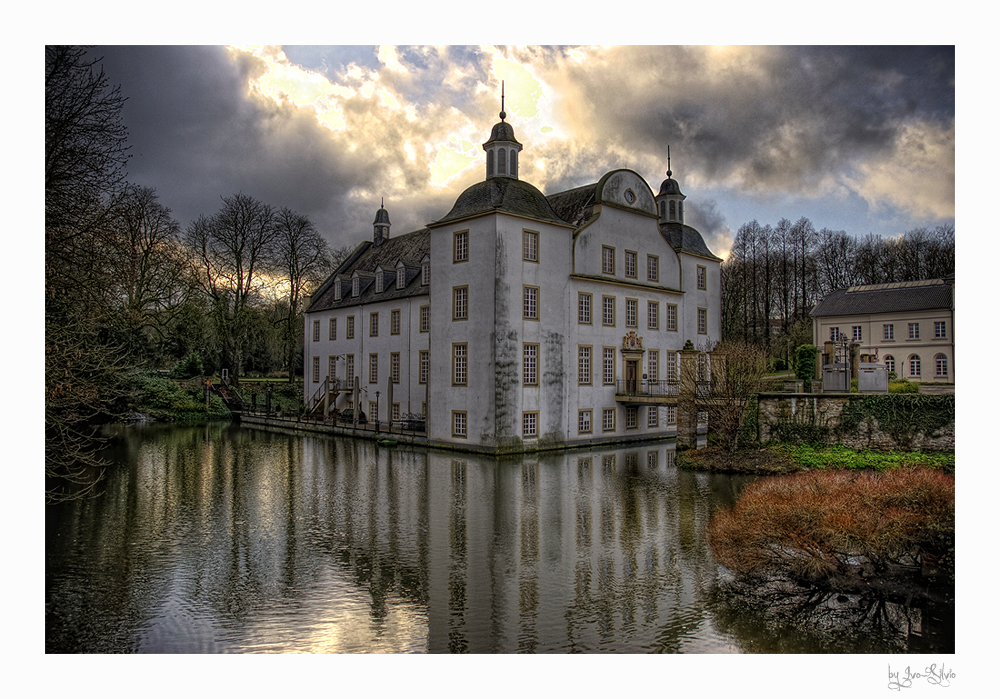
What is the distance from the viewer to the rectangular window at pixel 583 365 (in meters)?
22.6

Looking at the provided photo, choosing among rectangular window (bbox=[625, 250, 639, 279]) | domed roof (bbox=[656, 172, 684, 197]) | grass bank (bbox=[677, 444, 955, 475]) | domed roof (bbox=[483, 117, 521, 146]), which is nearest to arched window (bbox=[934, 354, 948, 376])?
grass bank (bbox=[677, 444, 955, 475])

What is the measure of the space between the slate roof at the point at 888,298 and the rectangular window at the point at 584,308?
8.62m

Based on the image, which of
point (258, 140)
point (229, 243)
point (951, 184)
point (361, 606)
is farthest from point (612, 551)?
point (229, 243)

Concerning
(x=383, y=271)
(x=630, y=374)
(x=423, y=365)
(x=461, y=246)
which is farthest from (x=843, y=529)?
(x=383, y=271)

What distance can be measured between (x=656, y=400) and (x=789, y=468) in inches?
263

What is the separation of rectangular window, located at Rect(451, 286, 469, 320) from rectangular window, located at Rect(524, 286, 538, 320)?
1808 mm

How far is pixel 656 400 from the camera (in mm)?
22484

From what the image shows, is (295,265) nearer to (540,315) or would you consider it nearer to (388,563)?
(540,315)

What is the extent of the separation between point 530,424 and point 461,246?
5.84 metres

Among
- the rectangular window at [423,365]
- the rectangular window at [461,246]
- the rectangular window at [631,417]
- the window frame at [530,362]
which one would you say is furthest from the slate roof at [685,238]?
the rectangular window at [423,365]

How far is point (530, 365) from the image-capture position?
834 inches

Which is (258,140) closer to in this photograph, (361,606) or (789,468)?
(361,606)

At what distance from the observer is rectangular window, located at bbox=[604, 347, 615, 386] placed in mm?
23531

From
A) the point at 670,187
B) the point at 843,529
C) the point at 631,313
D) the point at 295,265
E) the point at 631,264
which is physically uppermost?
the point at 670,187
